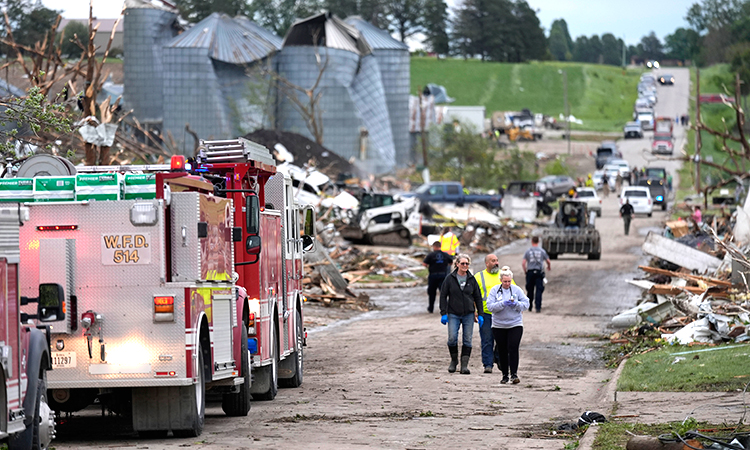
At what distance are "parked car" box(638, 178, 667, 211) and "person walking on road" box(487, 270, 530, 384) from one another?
2008 inches

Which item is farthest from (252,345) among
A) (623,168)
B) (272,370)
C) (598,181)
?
(623,168)

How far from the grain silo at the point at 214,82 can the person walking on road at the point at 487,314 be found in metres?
56.8

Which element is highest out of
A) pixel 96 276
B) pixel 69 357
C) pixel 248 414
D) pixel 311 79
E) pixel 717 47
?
pixel 717 47

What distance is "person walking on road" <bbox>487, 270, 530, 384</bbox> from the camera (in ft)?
50.9

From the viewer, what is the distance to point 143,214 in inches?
401

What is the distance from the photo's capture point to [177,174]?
34.9 ft

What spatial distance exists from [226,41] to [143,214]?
67.2 metres

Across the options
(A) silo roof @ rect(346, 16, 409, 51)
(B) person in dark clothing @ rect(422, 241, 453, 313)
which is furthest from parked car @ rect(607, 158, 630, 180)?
(B) person in dark clothing @ rect(422, 241, 453, 313)

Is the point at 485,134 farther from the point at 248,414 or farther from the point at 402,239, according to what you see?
the point at 248,414

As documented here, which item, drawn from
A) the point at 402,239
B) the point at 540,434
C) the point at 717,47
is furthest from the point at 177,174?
the point at 717,47

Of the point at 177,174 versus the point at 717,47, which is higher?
the point at 717,47

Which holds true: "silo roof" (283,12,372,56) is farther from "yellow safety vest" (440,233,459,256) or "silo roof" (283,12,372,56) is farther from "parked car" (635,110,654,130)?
"yellow safety vest" (440,233,459,256)

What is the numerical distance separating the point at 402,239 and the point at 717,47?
150 metres

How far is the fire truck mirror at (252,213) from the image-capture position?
12164 millimetres
